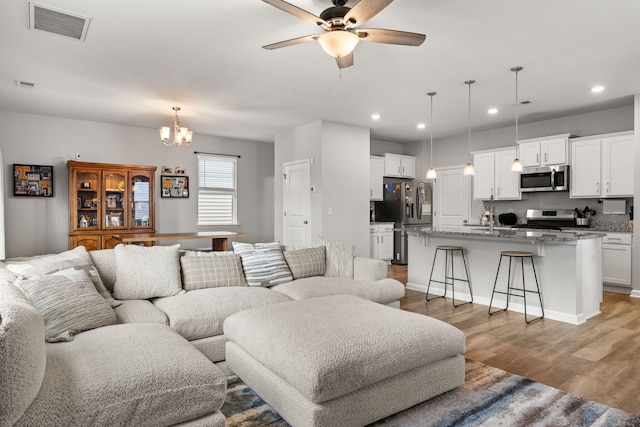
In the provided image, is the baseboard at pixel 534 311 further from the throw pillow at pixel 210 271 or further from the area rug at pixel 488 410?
the throw pillow at pixel 210 271

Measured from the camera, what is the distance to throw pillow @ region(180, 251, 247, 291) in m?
3.15

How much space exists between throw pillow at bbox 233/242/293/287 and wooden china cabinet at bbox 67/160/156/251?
3.63 metres

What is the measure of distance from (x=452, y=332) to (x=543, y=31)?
2655 mm

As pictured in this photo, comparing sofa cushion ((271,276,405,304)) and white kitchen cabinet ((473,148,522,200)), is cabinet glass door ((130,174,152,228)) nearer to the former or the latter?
sofa cushion ((271,276,405,304))

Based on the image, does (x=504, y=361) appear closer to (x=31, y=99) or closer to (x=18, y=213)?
(x=31, y=99)

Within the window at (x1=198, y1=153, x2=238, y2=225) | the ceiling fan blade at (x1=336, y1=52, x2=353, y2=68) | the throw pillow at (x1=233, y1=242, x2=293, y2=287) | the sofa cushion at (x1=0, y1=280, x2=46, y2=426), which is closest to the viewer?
the sofa cushion at (x1=0, y1=280, x2=46, y2=426)

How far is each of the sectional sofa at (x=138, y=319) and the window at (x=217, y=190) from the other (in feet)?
13.6

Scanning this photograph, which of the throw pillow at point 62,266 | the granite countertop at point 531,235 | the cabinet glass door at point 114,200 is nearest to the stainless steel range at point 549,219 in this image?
the granite countertop at point 531,235

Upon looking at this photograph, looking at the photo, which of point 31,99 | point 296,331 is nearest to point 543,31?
point 296,331

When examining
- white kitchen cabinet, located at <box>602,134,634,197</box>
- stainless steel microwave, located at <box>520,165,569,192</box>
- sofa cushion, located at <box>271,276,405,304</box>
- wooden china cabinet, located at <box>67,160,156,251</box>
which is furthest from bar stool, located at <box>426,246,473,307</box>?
wooden china cabinet, located at <box>67,160,156,251</box>

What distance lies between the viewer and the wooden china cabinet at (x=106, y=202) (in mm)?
5996

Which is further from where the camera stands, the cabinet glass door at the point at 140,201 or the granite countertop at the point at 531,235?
the cabinet glass door at the point at 140,201

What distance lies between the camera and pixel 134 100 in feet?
16.8

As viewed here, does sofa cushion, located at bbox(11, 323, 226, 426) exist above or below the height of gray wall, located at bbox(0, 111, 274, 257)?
below
